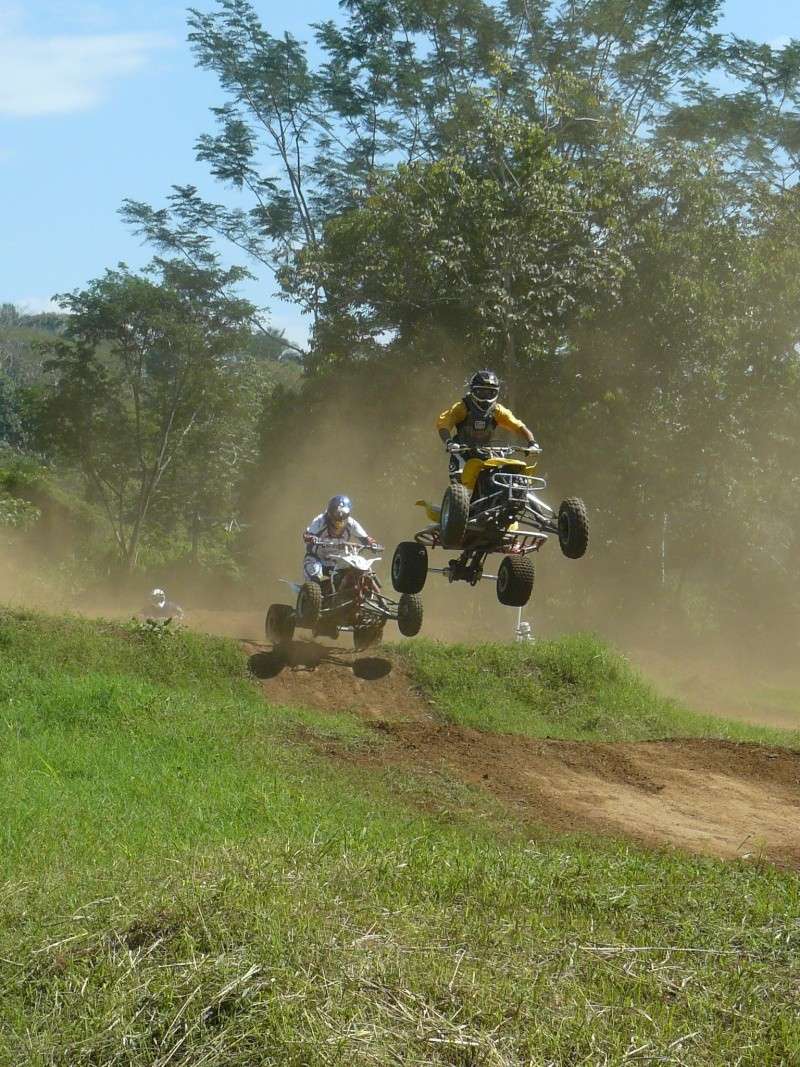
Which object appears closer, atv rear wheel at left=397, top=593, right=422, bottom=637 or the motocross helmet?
atv rear wheel at left=397, top=593, right=422, bottom=637

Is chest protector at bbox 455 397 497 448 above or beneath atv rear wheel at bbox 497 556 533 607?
above

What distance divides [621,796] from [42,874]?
6.70 metres

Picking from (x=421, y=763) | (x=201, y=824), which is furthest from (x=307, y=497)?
(x=201, y=824)

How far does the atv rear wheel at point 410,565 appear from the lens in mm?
14930

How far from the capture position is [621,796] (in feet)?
43.7

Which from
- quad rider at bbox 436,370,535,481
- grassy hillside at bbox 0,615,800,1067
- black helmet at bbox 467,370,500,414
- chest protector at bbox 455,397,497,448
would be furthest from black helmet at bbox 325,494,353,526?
grassy hillside at bbox 0,615,800,1067

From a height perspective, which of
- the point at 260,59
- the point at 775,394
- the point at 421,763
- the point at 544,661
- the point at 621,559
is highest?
the point at 260,59

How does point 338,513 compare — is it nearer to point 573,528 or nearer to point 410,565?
point 410,565

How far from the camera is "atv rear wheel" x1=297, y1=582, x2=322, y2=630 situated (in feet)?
62.3

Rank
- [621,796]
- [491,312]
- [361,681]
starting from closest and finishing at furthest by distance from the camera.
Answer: [621,796] < [361,681] < [491,312]

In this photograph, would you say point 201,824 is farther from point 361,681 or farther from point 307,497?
point 307,497

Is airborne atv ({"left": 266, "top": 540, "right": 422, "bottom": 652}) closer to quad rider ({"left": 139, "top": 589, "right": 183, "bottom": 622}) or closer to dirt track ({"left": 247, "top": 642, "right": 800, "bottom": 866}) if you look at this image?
dirt track ({"left": 247, "top": 642, "right": 800, "bottom": 866})

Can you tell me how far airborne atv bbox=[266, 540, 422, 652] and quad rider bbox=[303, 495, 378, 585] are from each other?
3.5 inches

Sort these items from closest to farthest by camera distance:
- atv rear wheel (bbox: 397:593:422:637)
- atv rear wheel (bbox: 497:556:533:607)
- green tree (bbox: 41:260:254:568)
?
atv rear wheel (bbox: 497:556:533:607) → atv rear wheel (bbox: 397:593:422:637) → green tree (bbox: 41:260:254:568)
